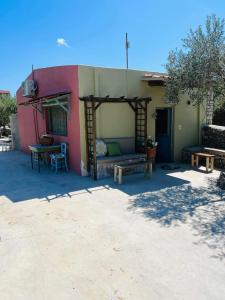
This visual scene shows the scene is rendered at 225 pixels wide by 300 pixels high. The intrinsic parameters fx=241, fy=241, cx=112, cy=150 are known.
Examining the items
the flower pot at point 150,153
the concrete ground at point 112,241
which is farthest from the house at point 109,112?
the concrete ground at point 112,241

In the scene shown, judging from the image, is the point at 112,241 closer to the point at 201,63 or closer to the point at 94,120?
the point at 94,120


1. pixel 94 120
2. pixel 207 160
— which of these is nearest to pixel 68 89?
pixel 94 120

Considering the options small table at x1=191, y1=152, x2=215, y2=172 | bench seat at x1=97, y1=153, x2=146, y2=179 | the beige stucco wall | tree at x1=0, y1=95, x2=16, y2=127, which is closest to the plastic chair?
the beige stucco wall

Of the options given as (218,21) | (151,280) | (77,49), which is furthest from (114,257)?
(77,49)

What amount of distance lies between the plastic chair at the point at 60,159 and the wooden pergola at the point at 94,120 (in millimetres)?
1136

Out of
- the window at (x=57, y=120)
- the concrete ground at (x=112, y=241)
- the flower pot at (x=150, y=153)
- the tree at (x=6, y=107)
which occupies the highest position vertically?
the tree at (x=6, y=107)

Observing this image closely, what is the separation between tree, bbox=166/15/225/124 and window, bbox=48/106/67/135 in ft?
13.5

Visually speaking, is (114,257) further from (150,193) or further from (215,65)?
(215,65)

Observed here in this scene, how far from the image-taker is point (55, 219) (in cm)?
478

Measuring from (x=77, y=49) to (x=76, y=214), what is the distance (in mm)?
11859

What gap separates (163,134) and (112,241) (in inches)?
255

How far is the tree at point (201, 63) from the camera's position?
6.08m

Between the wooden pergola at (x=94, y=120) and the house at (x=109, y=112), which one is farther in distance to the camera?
the house at (x=109, y=112)

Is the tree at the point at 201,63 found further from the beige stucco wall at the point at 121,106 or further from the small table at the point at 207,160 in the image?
the small table at the point at 207,160
